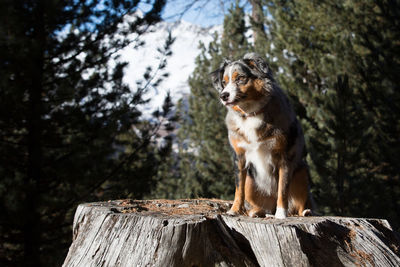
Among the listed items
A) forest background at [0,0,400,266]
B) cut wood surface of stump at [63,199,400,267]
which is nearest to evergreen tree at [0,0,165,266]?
forest background at [0,0,400,266]

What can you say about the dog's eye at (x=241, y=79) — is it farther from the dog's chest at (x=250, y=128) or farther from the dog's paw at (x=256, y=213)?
the dog's paw at (x=256, y=213)

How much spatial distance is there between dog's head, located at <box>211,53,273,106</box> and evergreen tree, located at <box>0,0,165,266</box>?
3.08 meters

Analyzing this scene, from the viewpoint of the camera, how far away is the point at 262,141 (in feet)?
9.43

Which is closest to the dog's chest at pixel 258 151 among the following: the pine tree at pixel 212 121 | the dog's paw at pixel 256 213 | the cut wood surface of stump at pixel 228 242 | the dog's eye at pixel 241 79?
the dog's paw at pixel 256 213

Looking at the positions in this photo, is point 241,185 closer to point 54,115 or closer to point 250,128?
point 250,128

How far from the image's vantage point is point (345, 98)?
217 inches

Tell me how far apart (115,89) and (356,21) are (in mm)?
4728

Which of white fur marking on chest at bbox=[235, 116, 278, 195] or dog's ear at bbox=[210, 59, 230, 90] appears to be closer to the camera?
white fur marking on chest at bbox=[235, 116, 278, 195]

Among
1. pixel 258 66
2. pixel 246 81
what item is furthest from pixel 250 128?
pixel 258 66

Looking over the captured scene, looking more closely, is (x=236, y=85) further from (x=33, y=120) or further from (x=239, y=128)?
(x=33, y=120)

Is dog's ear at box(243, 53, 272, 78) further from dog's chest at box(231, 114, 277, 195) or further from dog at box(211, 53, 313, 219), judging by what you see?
dog's chest at box(231, 114, 277, 195)

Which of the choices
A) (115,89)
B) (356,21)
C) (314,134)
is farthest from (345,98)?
(115,89)

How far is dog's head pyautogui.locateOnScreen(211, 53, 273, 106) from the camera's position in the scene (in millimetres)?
2785

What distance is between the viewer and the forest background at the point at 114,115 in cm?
498
